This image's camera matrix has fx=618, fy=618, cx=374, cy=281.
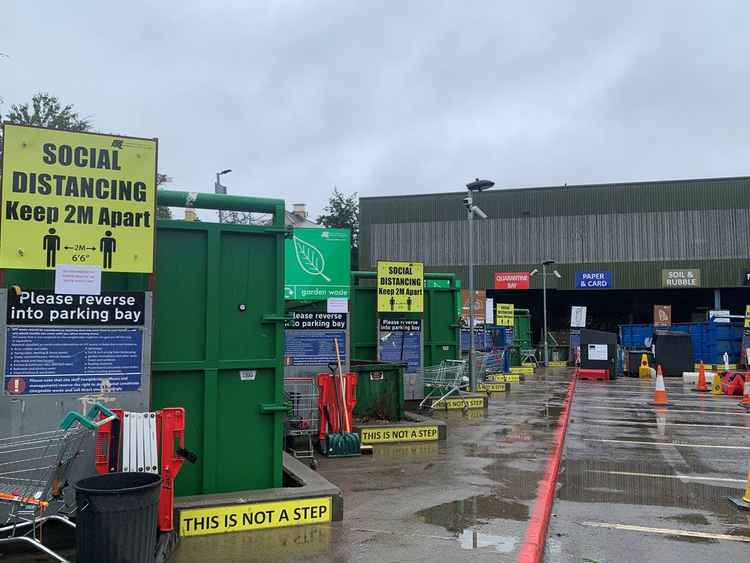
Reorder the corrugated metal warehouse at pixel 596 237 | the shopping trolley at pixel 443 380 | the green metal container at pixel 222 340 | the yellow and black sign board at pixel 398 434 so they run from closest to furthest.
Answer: the green metal container at pixel 222 340 → the yellow and black sign board at pixel 398 434 → the shopping trolley at pixel 443 380 → the corrugated metal warehouse at pixel 596 237

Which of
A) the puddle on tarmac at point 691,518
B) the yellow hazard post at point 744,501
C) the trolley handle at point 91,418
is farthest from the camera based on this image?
the yellow hazard post at point 744,501

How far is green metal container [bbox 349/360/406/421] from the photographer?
35.0 ft

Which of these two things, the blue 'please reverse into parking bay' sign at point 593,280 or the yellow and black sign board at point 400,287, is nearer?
the yellow and black sign board at point 400,287

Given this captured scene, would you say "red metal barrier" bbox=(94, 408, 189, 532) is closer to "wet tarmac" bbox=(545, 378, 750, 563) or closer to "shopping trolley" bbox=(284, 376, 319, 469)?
"wet tarmac" bbox=(545, 378, 750, 563)

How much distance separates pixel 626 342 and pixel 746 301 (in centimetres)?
2259

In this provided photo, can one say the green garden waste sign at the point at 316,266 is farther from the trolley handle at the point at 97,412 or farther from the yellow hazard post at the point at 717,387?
the yellow hazard post at the point at 717,387

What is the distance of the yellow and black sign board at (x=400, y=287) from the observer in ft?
43.7

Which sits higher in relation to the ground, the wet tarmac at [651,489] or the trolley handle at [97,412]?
the trolley handle at [97,412]

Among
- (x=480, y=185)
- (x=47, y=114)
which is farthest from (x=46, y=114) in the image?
(x=480, y=185)

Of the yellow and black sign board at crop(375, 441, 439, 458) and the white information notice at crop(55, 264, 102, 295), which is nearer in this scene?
the white information notice at crop(55, 264, 102, 295)

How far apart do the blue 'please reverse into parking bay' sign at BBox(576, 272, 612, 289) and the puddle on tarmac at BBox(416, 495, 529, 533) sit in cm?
4427

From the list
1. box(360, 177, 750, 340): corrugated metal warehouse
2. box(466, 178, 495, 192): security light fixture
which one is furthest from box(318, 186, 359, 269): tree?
box(466, 178, 495, 192): security light fixture

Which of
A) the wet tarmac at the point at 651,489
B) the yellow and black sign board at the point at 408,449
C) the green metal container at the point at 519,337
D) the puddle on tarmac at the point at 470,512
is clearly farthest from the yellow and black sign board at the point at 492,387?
the puddle on tarmac at the point at 470,512

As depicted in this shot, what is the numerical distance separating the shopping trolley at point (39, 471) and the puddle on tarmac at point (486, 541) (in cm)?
307
